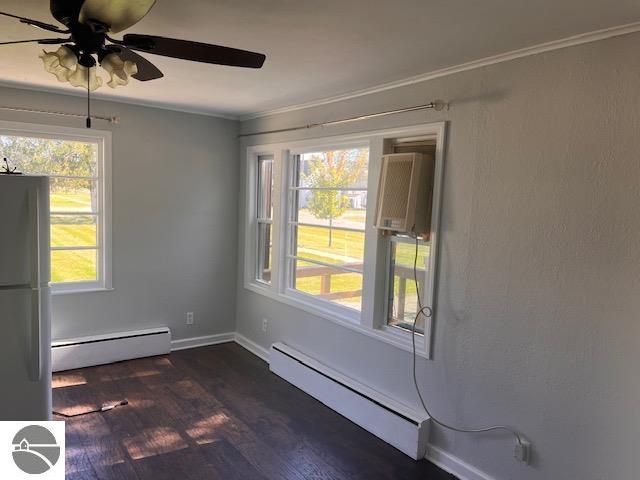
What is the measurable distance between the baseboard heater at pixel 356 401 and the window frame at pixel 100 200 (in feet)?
5.46

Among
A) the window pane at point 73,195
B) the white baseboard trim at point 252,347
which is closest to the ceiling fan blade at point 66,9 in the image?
the window pane at point 73,195

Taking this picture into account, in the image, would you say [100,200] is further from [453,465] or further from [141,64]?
[453,465]

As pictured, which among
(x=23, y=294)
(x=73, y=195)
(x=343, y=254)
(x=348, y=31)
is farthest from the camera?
(x=73, y=195)

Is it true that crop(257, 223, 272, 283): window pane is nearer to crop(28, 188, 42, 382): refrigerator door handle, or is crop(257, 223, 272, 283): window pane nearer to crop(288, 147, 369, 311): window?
crop(288, 147, 369, 311): window

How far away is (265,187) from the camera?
4688 mm

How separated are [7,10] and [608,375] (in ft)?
9.82

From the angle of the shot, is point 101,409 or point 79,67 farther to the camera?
point 101,409

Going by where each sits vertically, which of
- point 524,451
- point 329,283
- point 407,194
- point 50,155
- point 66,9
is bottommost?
point 524,451

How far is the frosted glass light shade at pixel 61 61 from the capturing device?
168cm

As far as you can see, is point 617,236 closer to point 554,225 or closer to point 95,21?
point 554,225

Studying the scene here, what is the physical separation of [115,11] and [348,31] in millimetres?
1030

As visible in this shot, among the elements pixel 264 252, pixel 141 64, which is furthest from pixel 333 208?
pixel 141 64

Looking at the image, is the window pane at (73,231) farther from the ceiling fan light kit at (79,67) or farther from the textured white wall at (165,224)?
the ceiling fan light kit at (79,67)

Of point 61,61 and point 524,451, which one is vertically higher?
point 61,61
